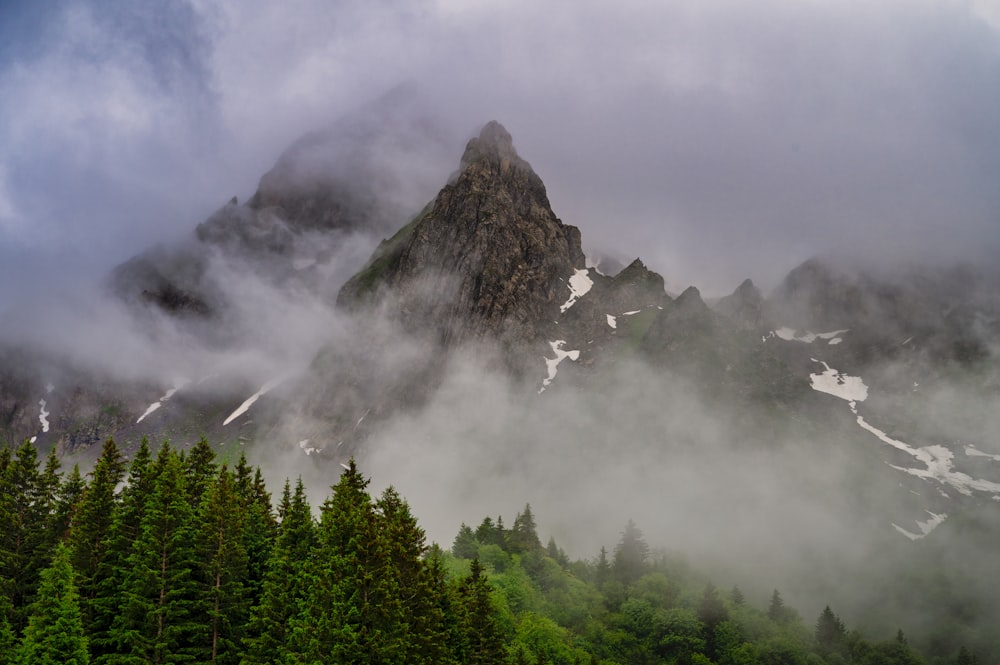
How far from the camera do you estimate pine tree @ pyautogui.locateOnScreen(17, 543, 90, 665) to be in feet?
117

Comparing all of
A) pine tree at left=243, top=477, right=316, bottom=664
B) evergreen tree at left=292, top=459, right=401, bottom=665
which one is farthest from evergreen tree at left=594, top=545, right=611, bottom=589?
evergreen tree at left=292, top=459, right=401, bottom=665

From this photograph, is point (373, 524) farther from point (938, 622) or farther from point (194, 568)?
point (938, 622)

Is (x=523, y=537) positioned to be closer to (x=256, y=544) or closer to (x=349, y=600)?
(x=256, y=544)

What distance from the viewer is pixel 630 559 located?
445 feet

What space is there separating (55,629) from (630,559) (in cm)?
11293

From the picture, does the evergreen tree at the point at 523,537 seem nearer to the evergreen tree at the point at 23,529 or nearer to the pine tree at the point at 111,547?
the pine tree at the point at 111,547

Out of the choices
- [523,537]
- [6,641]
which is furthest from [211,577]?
[523,537]

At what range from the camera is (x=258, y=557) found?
50.0 m

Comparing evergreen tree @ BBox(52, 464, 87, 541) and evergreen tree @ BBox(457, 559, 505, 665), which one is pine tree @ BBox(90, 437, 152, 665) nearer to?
evergreen tree @ BBox(52, 464, 87, 541)

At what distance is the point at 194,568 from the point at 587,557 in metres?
155

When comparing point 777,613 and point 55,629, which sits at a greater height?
point 55,629

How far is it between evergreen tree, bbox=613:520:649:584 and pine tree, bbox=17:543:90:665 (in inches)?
4099

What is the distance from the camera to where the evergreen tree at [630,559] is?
13100 cm

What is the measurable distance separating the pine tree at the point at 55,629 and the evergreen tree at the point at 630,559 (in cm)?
10411
